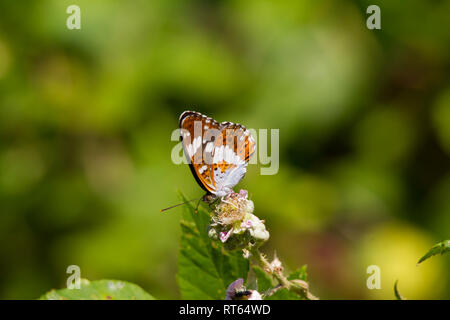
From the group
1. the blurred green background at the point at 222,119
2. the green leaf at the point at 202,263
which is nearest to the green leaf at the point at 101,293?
the green leaf at the point at 202,263

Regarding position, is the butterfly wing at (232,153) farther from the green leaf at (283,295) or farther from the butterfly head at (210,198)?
the green leaf at (283,295)

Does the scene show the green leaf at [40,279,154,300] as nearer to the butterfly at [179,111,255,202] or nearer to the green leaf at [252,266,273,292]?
the green leaf at [252,266,273,292]

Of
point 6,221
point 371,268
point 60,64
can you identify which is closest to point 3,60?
point 60,64

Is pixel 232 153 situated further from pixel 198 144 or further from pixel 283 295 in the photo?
pixel 283 295

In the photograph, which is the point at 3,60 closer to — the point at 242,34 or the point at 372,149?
the point at 242,34

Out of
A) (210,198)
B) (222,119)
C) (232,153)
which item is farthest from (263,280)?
(222,119)
